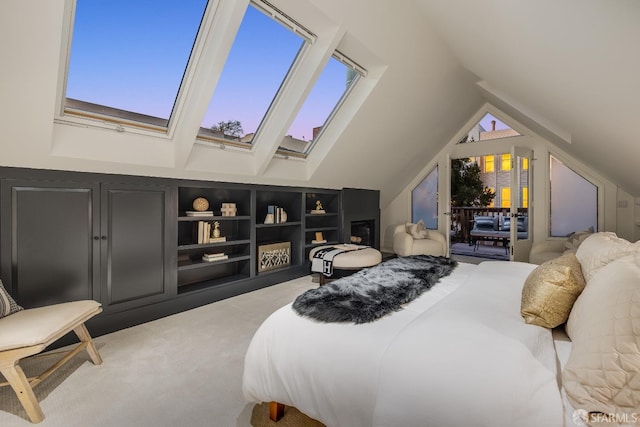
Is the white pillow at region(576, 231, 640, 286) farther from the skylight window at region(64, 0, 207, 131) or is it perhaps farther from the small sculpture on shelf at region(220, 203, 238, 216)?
the small sculpture on shelf at region(220, 203, 238, 216)

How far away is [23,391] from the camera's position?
1536mm

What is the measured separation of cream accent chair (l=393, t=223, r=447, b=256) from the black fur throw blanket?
2.95m

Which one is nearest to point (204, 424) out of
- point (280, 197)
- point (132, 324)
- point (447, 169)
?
point (132, 324)

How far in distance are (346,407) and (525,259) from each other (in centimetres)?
526

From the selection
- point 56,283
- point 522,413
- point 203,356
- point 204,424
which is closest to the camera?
point 522,413

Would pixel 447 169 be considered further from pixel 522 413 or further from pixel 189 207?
pixel 522 413

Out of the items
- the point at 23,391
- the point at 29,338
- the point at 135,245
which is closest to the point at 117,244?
the point at 135,245

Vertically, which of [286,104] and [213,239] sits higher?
[286,104]

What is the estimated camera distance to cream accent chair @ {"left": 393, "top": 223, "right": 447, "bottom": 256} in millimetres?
5375

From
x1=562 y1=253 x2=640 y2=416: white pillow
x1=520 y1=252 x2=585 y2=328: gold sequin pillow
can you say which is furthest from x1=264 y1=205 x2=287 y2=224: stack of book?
x1=562 y1=253 x2=640 y2=416: white pillow

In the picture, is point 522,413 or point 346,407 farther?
point 346,407

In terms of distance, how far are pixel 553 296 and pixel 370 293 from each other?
871mm

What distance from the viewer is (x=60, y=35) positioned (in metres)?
1.76

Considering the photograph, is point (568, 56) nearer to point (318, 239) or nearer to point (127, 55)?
point (127, 55)
